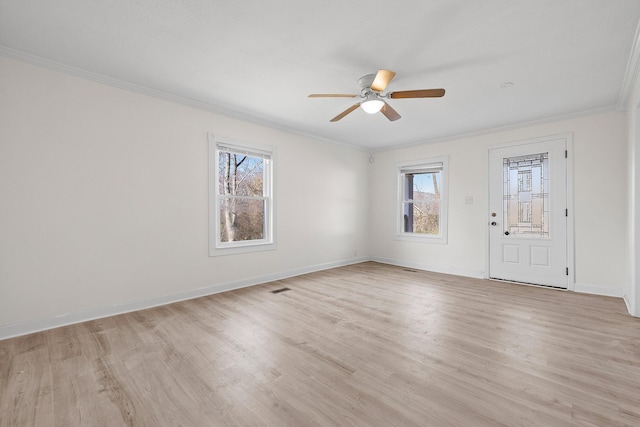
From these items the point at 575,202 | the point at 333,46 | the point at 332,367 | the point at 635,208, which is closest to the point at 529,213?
the point at 575,202

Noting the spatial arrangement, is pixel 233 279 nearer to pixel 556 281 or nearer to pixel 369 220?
pixel 369 220

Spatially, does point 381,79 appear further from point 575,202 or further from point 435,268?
point 435,268

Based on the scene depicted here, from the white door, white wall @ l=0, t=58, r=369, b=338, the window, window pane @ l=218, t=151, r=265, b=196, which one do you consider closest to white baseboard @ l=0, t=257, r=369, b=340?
white wall @ l=0, t=58, r=369, b=338

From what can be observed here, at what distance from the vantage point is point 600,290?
155 inches

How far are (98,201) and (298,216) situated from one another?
113 inches

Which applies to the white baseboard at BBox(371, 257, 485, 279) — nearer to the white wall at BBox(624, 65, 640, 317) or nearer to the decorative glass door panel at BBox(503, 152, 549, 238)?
the decorative glass door panel at BBox(503, 152, 549, 238)

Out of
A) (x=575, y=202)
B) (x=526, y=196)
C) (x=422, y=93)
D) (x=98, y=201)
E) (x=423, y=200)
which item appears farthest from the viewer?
(x=423, y=200)

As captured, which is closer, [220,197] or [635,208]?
[635,208]

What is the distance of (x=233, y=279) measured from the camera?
4.21 m

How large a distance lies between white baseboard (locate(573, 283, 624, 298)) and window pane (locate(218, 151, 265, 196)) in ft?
16.5

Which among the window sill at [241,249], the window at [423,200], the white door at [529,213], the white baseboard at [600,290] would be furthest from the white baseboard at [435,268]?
the window sill at [241,249]

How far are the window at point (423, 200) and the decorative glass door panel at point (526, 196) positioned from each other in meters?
1.03

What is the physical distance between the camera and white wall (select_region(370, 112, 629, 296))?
12.6 feet

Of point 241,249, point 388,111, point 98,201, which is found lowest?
point 241,249
